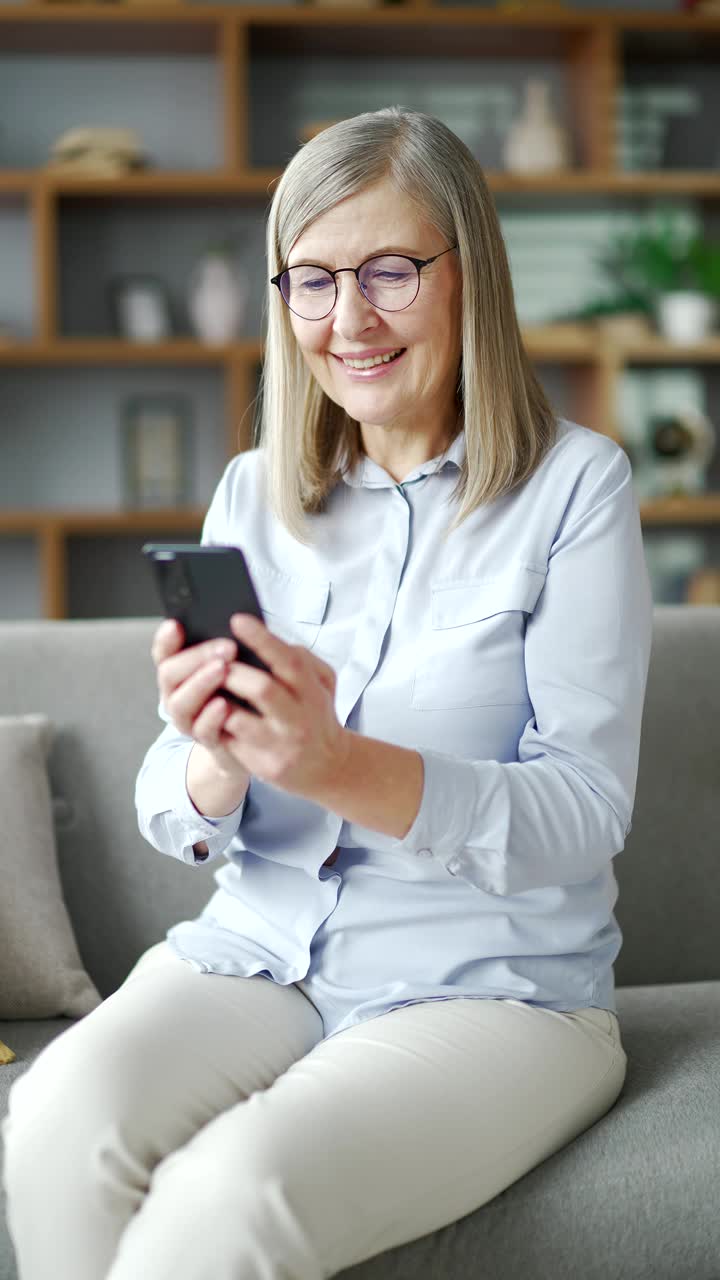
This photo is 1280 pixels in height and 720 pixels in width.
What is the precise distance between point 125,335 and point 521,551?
273cm

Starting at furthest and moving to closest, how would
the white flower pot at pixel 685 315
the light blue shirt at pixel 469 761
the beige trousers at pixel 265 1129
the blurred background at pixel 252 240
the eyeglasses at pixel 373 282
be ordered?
the white flower pot at pixel 685 315 < the blurred background at pixel 252 240 < the eyeglasses at pixel 373 282 < the light blue shirt at pixel 469 761 < the beige trousers at pixel 265 1129

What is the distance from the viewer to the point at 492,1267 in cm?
101

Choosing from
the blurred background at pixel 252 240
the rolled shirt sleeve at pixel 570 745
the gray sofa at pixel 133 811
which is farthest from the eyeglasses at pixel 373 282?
the blurred background at pixel 252 240

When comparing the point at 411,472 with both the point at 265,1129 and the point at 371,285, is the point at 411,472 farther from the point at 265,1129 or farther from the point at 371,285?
the point at 265,1129

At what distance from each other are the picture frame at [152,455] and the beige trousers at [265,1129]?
109 inches

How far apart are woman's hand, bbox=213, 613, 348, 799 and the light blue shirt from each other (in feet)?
0.45

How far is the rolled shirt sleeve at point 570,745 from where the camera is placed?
1.02 metres

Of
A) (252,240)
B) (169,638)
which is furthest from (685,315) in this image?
(169,638)

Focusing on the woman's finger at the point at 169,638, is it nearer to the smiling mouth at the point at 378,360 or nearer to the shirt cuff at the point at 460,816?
the shirt cuff at the point at 460,816

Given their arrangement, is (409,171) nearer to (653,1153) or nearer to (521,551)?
(521,551)

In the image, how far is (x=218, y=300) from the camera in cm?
363

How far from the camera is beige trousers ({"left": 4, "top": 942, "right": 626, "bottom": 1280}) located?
2.79 feet

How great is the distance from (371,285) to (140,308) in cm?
258

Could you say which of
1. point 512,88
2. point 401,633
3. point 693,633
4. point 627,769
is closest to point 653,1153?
point 627,769
